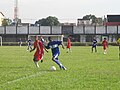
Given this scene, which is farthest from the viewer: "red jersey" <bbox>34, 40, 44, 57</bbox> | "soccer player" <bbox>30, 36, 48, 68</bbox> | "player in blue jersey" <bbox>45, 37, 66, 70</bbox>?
"red jersey" <bbox>34, 40, 44, 57</bbox>

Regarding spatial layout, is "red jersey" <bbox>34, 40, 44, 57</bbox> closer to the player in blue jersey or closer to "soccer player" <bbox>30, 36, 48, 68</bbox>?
"soccer player" <bbox>30, 36, 48, 68</bbox>

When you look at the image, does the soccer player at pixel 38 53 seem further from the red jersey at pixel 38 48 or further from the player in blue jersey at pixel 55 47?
the player in blue jersey at pixel 55 47

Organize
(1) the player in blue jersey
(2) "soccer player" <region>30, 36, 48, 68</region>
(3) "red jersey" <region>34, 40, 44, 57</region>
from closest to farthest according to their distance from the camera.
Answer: (1) the player in blue jersey, (2) "soccer player" <region>30, 36, 48, 68</region>, (3) "red jersey" <region>34, 40, 44, 57</region>

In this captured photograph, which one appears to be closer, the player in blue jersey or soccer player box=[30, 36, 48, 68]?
the player in blue jersey

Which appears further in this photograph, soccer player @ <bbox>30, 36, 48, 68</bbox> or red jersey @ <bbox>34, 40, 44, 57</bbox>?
red jersey @ <bbox>34, 40, 44, 57</bbox>

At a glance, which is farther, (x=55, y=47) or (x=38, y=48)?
(x=38, y=48)

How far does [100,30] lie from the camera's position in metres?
111

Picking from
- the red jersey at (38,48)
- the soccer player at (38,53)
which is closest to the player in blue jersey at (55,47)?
the soccer player at (38,53)

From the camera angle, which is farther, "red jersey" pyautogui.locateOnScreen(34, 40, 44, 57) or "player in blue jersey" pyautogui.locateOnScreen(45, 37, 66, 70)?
"red jersey" pyautogui.locateOnScreen(34, 40, 44, 57)

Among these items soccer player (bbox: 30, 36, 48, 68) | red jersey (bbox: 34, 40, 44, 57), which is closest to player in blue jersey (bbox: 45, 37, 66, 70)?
soccer player (bbox: 30, 36, 48, 68)

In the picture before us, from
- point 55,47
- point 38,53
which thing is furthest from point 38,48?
point 55,47

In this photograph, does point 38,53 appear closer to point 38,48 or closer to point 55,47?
point 38,48

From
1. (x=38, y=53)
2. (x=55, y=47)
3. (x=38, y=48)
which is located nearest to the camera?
(x=55, y=47)

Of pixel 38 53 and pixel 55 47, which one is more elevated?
pixel 55 47
